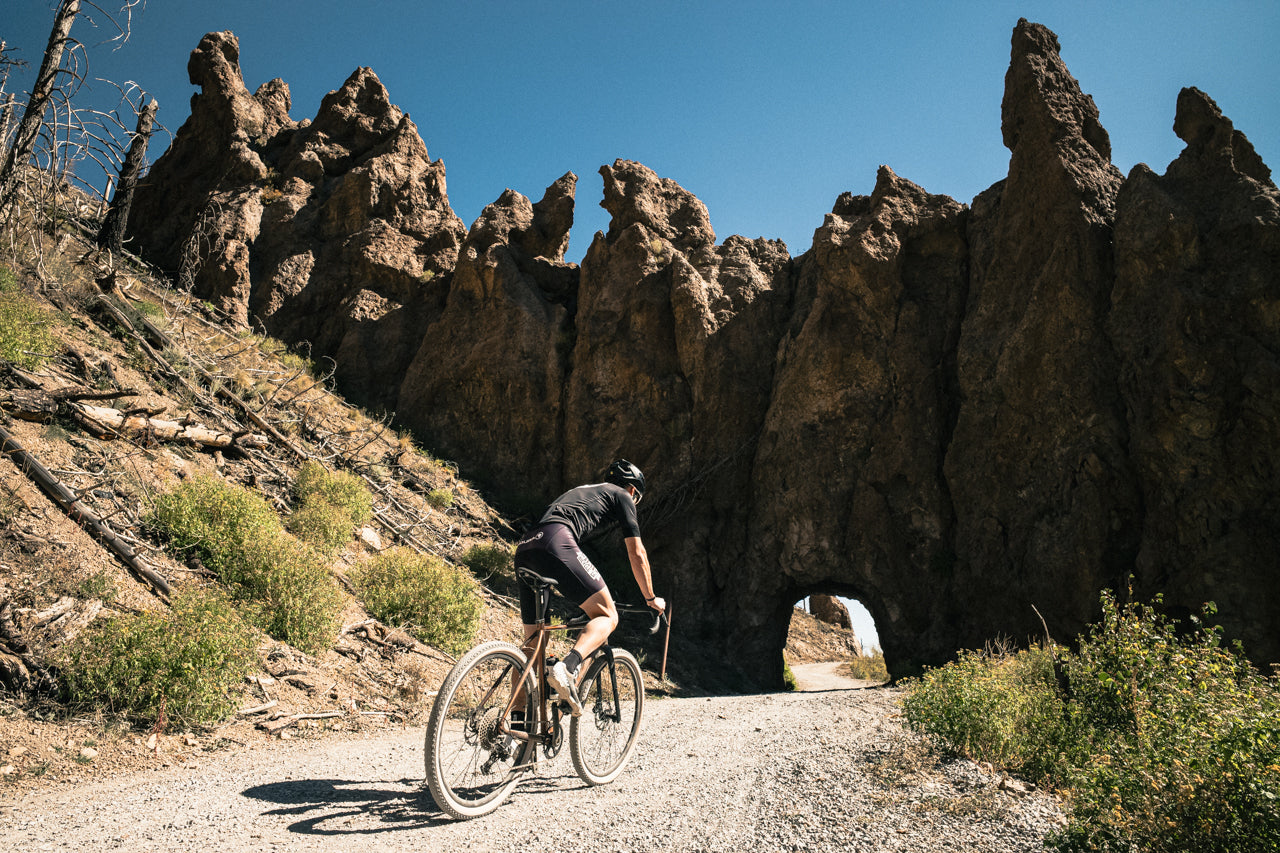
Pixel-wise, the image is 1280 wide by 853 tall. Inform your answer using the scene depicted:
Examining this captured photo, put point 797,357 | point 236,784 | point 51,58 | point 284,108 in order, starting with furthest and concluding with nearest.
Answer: point 284,108 → point 797,357 → point 51,58 → point 236,784

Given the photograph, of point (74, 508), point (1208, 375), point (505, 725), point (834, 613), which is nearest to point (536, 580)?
point (505, 725)

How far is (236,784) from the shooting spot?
4.20m

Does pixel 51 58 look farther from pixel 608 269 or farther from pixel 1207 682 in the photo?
pixel 608 269

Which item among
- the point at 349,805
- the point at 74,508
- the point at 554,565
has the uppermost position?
the point at 554,565

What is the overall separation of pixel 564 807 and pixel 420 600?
19.7ft

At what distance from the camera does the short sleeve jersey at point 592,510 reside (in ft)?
14.5

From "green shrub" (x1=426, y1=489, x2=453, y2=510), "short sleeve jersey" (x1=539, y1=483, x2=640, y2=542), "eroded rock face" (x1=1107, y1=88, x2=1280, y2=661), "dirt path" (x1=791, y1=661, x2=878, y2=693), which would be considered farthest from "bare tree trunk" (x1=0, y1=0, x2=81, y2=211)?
"dirt path" (x1=791, y1=661, x2=878, y2=693)

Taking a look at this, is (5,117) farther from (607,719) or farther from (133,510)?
(607,719)

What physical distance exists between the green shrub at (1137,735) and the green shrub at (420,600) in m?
5.95

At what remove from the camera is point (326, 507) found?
10.4 m

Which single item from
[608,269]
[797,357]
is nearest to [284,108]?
[608,269]

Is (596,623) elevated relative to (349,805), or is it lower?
elevated

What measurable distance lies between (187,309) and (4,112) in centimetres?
1167

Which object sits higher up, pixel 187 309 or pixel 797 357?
pixel 797 357
